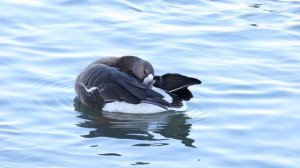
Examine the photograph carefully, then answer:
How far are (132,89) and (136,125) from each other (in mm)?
532

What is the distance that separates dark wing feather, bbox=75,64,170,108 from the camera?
462 inches

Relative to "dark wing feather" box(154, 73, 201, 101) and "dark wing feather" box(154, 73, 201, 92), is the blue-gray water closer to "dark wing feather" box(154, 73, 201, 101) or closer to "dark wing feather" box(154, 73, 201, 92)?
"dark wing feather" box(154, 73, 201, 101)

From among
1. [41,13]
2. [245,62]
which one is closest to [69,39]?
[41,13]

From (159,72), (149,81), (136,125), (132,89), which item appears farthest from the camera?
(159,72)

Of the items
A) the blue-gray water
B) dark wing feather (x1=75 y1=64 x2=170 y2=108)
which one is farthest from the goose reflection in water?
dark wing feather (x1=75 y1=64 x2=170 y2=108)

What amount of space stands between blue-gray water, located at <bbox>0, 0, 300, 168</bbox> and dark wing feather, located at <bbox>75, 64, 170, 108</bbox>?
0.75 ft

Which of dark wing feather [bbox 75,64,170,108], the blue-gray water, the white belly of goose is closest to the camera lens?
the blue-gray water

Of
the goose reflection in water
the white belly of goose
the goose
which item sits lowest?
the goose reflection in water

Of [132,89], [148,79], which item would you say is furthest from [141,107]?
[148,79]

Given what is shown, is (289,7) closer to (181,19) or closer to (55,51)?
(181,19)

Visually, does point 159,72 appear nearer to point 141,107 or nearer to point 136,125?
point 141,107

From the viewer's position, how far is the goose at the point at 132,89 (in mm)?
11758

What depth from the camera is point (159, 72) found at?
44.4 feet

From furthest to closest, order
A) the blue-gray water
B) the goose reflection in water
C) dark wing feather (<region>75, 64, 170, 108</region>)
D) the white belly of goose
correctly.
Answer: the white belly of goose, dark wing feather (<region>75, 64, 170, 108</region>), the goose reflection in water, the blue-gray water
